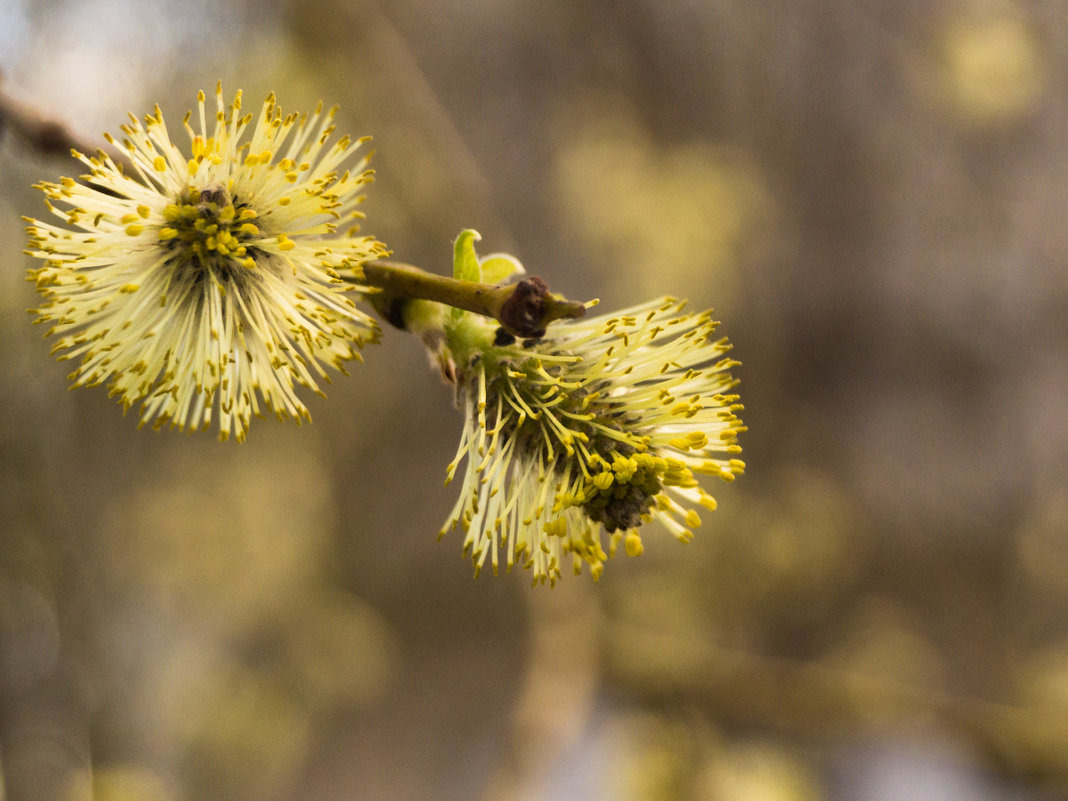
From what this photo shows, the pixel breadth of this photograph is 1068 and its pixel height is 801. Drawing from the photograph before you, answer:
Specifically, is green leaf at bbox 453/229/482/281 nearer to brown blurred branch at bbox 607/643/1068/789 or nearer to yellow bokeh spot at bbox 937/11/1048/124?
brown blurred branch at bbox 607/643/1068/789

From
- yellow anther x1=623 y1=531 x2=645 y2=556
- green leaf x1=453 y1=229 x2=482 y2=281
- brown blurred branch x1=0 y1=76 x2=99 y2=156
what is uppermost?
brown blurred branch x1=0 y1=76 x2=99 y2=156

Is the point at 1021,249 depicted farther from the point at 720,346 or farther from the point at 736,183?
the point at 720,346

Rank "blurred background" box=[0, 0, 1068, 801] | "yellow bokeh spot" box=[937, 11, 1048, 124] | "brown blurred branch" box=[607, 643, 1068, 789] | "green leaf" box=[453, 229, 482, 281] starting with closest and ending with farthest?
"green leaf" box=[453, 229, 482, 281] → "blurred background" box=[0, 0, 1068, 801] → "yellow bokeh spot" box=[937, 11, 1048, 124] → "brown blurred branch" box=[607, 643, 1068, 789]

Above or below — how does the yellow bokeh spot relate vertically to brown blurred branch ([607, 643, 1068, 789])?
above

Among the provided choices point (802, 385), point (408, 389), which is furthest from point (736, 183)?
point (408, 389)

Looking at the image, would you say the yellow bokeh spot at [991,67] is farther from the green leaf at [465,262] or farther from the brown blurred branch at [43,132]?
the brown blurred branch at [43,132]

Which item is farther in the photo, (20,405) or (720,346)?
(20,405)

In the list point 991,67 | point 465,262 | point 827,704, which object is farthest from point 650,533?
point 465,262

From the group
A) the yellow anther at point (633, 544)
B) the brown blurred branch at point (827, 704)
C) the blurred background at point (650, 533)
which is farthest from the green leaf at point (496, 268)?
the brown blurred branch at point (827, 704)

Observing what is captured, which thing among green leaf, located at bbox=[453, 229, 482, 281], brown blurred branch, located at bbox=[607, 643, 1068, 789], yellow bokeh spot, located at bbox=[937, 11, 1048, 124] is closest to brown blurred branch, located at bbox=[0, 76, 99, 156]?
green leaf, located at bbox=[453, 229, 482, 281]
